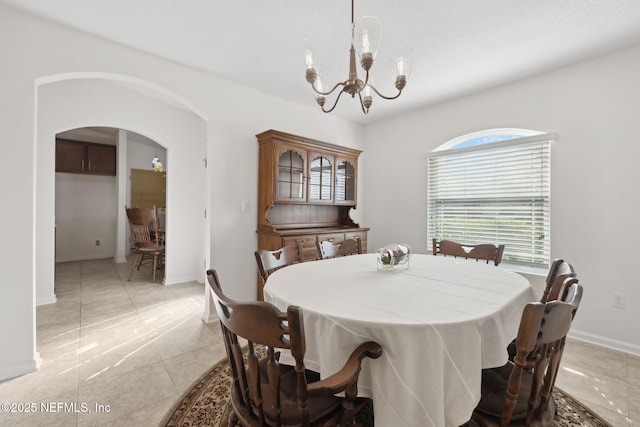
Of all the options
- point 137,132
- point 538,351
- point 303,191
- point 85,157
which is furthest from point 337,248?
point 85,157

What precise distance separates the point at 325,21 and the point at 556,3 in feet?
4.99

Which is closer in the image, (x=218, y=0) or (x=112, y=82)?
(x=218, y=0)

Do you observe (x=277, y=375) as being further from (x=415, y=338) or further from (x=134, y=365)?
(x=134, y=365)

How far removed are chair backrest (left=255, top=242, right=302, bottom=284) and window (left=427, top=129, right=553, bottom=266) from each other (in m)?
2.26

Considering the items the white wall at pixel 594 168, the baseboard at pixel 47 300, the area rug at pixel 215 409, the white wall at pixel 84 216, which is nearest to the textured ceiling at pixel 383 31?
the white wall at pixel 594 168

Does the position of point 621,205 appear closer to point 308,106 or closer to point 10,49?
point 308,106

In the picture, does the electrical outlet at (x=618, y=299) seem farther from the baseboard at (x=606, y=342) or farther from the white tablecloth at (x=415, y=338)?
the white tablecloth at (x=415, y=338)

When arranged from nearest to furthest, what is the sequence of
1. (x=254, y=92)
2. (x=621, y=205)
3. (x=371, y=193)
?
(x=621, y=205) < (x=254, y=92) < (x=371, y=193)

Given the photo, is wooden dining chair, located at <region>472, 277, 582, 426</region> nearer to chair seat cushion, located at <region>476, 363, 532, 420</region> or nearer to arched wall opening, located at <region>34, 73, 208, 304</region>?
chair seat cushion, located at <region>476, 363, 532, 420</region>

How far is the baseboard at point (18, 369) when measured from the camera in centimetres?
188

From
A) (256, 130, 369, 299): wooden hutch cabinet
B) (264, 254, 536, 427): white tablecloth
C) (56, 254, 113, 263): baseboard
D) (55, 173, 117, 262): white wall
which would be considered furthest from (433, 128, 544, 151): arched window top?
(56, 254, 113, 263): baseboard

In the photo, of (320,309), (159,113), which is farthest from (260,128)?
(320,309)

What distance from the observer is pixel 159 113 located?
161 inches

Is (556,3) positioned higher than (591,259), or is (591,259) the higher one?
(556,3)
